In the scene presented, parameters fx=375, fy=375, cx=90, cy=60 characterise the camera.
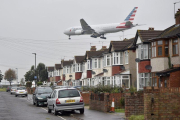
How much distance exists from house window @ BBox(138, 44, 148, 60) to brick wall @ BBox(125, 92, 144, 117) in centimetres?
1677

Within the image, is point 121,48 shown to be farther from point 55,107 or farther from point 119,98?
point 55,107

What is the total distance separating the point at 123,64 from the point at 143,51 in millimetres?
9796

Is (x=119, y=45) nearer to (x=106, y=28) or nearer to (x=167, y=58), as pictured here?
(x=106, y=28)

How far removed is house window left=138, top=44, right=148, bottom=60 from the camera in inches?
1351

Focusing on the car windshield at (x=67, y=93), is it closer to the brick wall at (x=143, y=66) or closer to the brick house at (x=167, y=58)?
the brick house at (x=167, y=58)

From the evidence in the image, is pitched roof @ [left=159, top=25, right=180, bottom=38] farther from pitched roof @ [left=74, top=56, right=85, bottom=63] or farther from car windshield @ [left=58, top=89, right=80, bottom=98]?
pitched roof @ [left=74, top=56, right=85, bottom=63]

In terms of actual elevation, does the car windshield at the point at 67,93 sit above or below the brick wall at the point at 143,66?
below

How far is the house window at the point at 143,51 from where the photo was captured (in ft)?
113

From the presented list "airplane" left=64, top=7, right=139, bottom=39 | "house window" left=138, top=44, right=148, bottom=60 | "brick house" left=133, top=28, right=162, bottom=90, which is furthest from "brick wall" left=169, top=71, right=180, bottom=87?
"airplane" left=64, top=7, right=139, bottom=39

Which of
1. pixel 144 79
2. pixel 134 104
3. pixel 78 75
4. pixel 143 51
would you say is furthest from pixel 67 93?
pixel 78 75

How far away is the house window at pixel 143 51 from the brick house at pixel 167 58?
82.0 inches

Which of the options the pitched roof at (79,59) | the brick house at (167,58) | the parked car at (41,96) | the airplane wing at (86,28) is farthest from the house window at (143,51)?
the pitched roof at (79,59)

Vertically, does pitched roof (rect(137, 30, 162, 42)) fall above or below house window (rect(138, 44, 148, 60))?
above

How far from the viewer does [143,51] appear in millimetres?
34688
